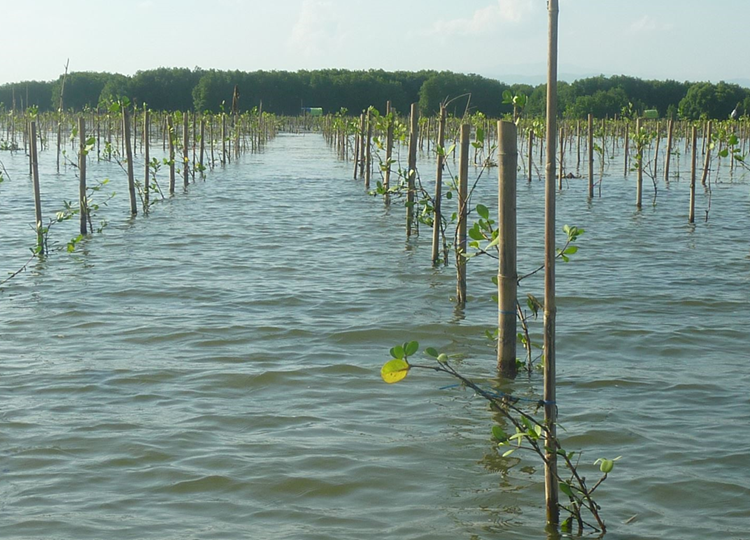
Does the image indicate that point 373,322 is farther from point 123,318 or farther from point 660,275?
point 660,275

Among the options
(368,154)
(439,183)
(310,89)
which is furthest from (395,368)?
(310,89)

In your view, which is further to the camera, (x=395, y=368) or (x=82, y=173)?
(x=82, y=173)

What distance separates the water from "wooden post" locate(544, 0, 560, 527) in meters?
0.23

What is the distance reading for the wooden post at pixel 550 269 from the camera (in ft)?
10.9

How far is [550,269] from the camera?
344 cm

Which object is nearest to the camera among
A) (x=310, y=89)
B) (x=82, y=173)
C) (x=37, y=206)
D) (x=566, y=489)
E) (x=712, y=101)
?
(x=566, y=489)

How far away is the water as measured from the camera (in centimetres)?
412

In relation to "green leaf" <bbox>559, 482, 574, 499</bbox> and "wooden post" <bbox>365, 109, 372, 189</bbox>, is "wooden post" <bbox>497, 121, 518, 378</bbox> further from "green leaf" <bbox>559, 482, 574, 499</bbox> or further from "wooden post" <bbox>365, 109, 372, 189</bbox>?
"wooden post" <bbox>365, 109, 372, 189</bbox>

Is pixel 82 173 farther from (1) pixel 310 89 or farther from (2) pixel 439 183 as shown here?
(1) pixel 310 89

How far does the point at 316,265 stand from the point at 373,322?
329 centimetres

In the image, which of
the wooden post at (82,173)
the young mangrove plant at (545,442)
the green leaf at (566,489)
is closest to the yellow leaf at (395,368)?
the young mangrove plant at (545,442)

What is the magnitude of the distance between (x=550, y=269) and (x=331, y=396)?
271 centimetres

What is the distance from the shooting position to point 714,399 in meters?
5.79

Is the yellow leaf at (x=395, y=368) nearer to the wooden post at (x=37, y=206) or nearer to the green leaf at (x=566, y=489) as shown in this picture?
the green leaf at (x=566, y=489)
